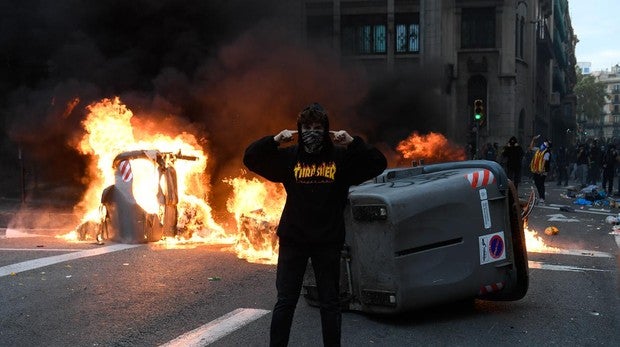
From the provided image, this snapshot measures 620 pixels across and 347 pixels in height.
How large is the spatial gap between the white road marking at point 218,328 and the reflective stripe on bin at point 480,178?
1.98 meters

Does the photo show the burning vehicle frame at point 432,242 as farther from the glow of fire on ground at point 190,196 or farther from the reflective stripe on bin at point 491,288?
the glow of fire on ground at point 190,196

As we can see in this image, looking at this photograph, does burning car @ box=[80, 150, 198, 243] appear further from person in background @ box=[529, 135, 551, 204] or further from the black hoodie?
person in background @ box=[529, 135, 551, 204]

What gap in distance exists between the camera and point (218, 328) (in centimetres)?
464

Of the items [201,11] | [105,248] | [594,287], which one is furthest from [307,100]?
[594,287]

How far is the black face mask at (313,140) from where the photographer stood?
A: 3.54 metres

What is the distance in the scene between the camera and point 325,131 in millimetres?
3562

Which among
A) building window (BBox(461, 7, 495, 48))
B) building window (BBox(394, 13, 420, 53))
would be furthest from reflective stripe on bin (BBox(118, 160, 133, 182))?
building window (BBox(461, 7, 495, 48))

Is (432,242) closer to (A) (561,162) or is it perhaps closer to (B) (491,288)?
(B) (491,288)

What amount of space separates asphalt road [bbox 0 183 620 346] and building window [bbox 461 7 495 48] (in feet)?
71.0

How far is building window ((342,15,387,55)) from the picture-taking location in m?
28.3

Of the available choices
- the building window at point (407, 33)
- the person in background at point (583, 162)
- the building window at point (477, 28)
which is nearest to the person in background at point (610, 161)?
the person in background at point (583, 162)

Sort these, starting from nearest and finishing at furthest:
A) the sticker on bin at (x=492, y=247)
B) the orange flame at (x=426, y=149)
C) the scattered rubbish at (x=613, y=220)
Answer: the sticker on bin at (x=492, y=247) → the scattered rubbish at (x=613, y=220) → the orange flame at (x=426, y=149)

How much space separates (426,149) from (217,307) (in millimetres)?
12201

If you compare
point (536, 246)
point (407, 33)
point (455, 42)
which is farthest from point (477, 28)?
point (536, 246)
